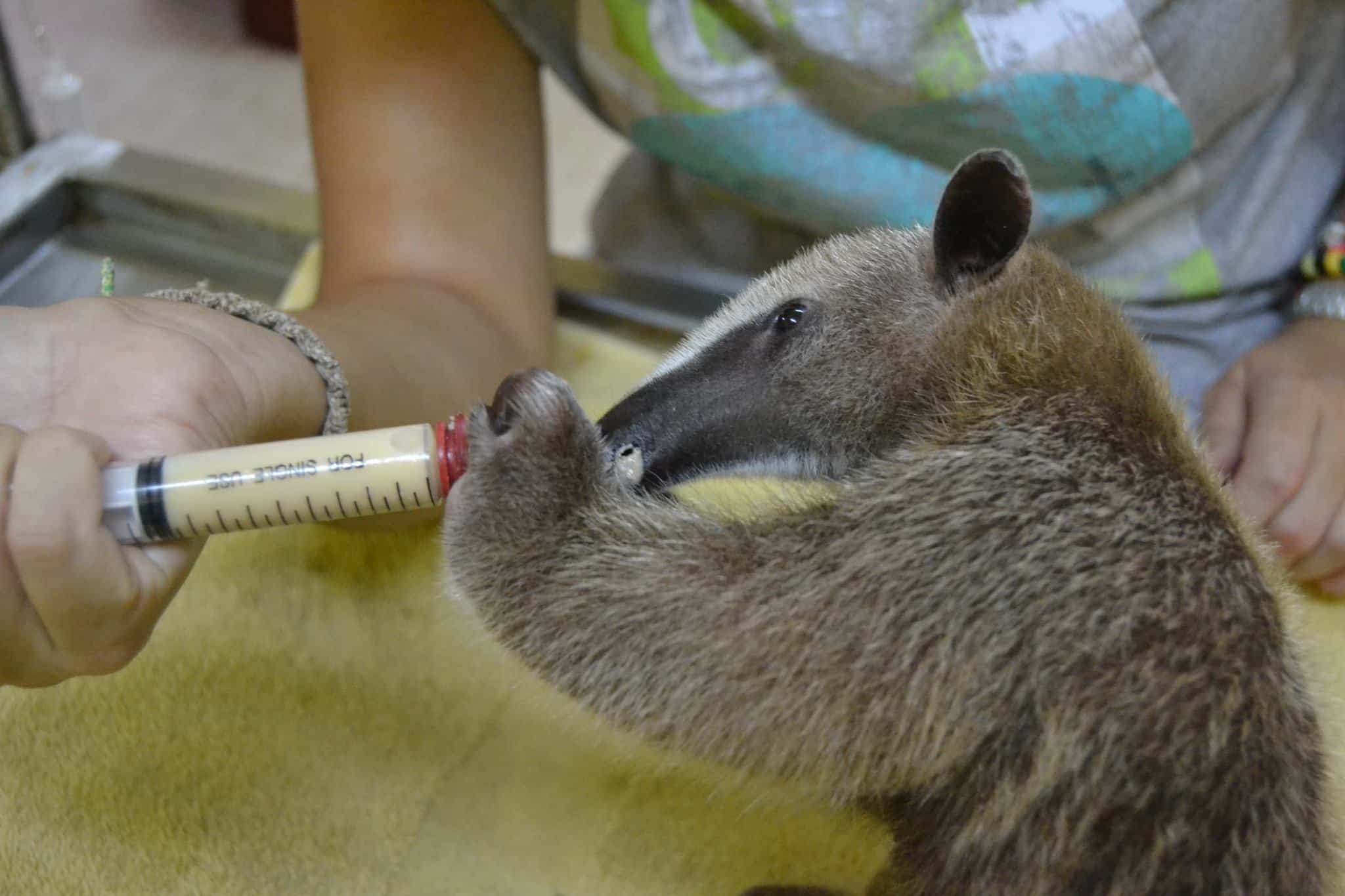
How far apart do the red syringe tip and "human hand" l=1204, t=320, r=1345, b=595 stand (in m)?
0.89

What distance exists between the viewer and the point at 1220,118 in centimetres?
139

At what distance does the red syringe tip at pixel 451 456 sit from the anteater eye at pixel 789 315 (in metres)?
0.32

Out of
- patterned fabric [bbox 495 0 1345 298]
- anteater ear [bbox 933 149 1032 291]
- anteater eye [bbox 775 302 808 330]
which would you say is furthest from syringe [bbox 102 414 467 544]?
patterned fabric [bbox 495 0 1345 298]

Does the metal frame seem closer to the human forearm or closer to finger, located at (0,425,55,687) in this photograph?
the human forearm

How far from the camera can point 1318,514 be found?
4.30 ft

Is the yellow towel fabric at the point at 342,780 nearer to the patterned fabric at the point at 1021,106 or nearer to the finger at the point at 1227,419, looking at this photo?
the finger at the point at 1227,419

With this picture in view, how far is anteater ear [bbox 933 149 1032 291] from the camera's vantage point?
0.87 m

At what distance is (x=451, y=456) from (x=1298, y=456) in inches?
40.6

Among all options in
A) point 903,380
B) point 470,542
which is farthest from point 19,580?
point 903,380

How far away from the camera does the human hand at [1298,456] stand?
1318 millimetres

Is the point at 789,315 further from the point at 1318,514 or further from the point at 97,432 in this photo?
the point at 1318,514

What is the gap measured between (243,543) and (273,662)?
0.17 metres

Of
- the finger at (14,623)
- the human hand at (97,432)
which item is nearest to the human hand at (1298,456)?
the human hand at (97,432)

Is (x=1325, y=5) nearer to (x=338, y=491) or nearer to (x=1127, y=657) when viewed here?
(x=1127, y=657)
